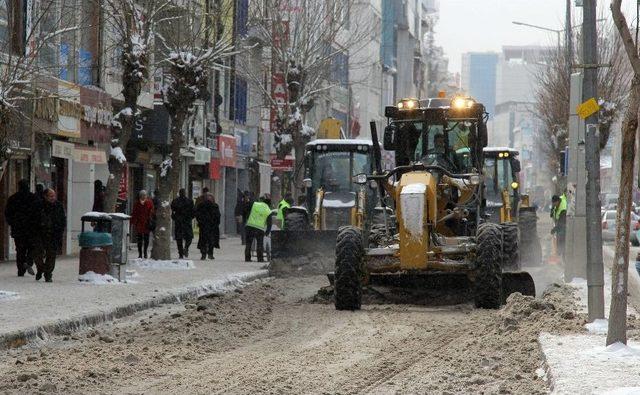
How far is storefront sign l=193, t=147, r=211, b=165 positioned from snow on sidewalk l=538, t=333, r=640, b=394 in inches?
1381

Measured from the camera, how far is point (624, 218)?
1316 cm

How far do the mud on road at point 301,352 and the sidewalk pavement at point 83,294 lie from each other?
0.30 metres

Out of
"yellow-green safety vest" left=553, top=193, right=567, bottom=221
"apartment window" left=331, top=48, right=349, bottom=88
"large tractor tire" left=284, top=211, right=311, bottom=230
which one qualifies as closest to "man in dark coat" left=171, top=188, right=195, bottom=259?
"large tractor tire" left=284, top=211, right=311, bottom=230

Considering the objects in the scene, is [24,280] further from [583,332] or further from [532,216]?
[532,216]

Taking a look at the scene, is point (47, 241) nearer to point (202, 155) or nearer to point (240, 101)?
point (202, 155)

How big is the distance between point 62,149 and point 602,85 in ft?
89.5

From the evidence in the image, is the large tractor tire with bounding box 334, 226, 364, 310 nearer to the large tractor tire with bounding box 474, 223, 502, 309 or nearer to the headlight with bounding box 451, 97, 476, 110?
the large tractor tire with bounding box 474, 223, 502, 309

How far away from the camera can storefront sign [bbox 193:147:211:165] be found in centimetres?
4894

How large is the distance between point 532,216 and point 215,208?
7499mm

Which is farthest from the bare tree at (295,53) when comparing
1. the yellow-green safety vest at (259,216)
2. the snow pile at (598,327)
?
the snow pile at (598,327)

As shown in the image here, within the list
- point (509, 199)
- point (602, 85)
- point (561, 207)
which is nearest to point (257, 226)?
point (509, 199)

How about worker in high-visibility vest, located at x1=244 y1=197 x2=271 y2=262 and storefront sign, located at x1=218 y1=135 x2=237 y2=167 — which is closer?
worker in high-visibility vest, located at x1=244 y1=197 x2=271 y2=262

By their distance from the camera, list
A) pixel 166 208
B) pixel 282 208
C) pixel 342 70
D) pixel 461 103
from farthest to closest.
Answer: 1. pixel 342 70
2. pixel 282 208
3. pixel 166 208
4. pixel 461 103

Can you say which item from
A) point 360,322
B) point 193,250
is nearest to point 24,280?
point 360,322
